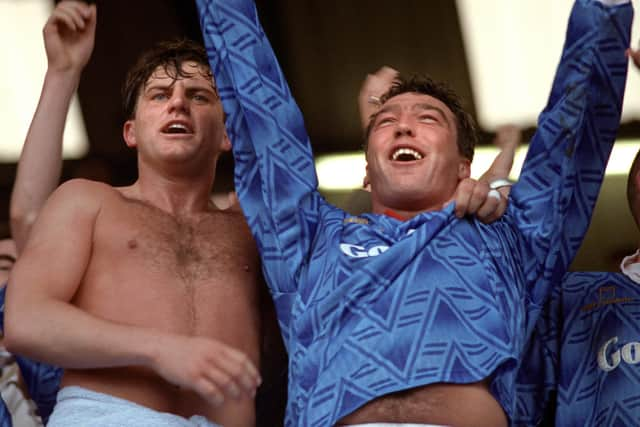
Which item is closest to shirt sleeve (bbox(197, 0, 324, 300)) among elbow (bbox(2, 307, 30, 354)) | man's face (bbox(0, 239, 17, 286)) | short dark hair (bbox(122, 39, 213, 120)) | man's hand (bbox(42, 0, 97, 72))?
short dark hair (bbox(122, 39, 213, 120))

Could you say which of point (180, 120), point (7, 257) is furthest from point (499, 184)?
point (7, 257)

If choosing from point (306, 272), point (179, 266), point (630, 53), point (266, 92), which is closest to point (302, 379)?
point (306, 272)

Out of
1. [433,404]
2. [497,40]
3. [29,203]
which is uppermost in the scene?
[497,40]

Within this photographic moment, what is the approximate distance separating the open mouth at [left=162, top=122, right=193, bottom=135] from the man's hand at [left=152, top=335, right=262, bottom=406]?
1.82ft

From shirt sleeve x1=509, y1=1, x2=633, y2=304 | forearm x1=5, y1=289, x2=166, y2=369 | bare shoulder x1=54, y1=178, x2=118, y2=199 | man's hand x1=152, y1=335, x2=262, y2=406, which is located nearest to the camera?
man's hand x1=152, y1=335, x2=262, y2=406

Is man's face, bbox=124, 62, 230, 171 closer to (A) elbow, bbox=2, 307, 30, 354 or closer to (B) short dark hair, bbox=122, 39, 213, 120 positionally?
(B) short dark hair, bbox=122, 39, 213, 120

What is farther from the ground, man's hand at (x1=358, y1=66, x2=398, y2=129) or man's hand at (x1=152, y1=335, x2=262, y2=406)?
man's hand at (x1=358, y1=66, x2=398, y2=129)

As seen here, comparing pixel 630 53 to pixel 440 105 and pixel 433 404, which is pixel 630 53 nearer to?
pixel 440 105

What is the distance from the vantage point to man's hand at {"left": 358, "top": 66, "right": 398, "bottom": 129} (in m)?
2.37

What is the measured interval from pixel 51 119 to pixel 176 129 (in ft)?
0.81

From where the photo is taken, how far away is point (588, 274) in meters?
2.18

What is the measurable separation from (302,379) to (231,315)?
20 centimetres

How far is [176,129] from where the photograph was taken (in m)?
2.10

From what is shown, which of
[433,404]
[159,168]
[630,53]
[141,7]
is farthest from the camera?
[141,7]
